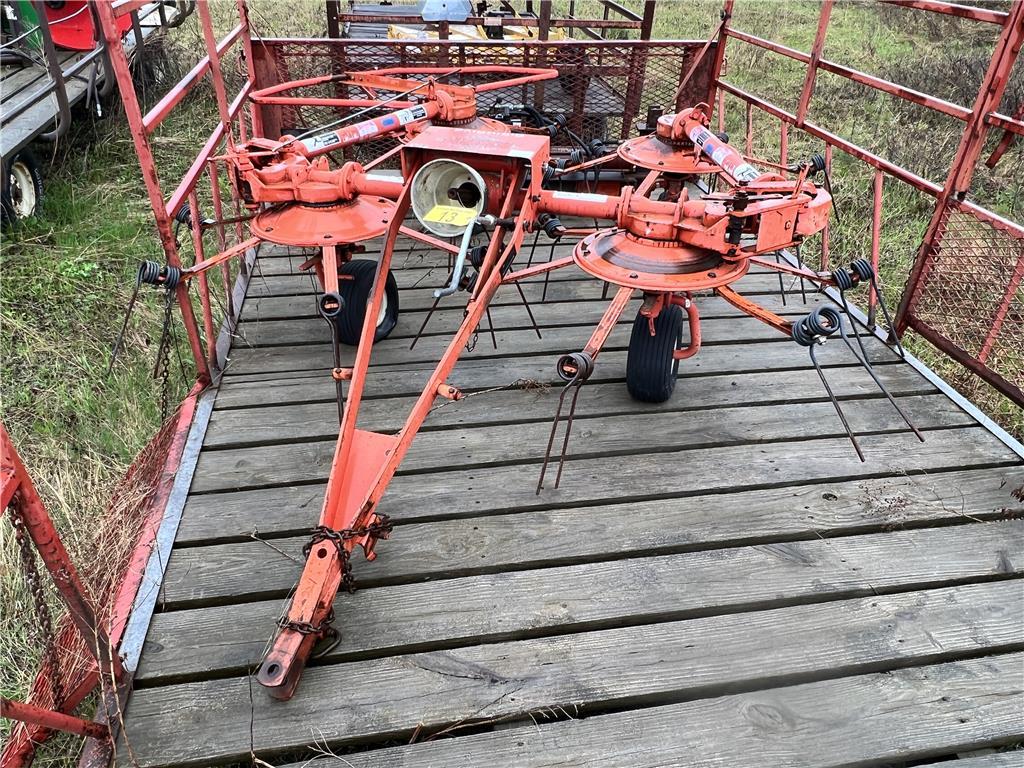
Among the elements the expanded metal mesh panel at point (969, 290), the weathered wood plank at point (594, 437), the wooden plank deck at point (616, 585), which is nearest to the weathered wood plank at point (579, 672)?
the wooden plank deck at point (616, 585)

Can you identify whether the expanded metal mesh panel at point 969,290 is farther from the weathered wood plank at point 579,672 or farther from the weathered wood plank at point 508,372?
the weathered wood plank at point 579,672

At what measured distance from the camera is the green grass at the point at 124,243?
3.34m

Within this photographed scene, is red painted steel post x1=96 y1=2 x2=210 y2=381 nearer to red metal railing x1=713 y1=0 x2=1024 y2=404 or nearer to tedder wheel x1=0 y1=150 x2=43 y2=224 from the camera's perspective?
red metal railing x1=713 y1=0 x2=1024 y2=404

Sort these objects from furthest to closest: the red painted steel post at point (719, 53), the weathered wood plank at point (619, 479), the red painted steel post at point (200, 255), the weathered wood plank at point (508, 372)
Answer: the red painted steel post at point (719, 53) → the weathered wood plank at point (508, 372) → the red painted steel post at point (200, 255) → the weathered wood plank at point (619, 479)

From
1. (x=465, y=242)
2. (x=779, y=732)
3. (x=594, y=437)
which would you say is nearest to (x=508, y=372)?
(x=594, y=437)

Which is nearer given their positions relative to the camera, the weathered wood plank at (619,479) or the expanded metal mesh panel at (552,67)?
the weathered wood plank at (619,479)

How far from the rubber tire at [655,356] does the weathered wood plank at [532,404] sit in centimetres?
8

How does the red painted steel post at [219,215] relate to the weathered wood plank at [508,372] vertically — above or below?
above

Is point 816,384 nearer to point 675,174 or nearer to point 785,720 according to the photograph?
point 675,174

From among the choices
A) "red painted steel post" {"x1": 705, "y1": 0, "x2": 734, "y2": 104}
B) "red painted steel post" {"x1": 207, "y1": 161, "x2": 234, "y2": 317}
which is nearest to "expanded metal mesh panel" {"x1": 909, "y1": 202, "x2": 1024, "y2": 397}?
"red painted steel post" {"x1": 705, "y1": 0, "x2": 734, "y2": 104}

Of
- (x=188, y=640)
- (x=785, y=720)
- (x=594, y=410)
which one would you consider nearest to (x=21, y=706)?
(x=188, y=640)

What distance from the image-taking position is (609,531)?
2.51 metres

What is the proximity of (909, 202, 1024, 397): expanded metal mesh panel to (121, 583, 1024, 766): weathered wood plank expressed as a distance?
1.23 metres

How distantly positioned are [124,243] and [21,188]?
3.17ft
